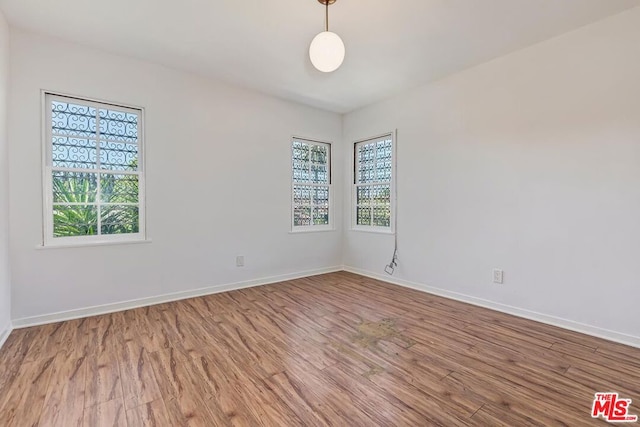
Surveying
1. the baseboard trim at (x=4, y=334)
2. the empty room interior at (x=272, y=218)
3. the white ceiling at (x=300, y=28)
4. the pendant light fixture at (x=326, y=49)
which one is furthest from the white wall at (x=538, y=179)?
the baseboard trim at (x=4, y=334)

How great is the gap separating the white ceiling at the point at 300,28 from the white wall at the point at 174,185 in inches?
10.2

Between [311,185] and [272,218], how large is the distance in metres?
0.90

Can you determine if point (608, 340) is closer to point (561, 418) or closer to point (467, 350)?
point (467, 350)

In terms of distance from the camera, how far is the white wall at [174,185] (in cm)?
269

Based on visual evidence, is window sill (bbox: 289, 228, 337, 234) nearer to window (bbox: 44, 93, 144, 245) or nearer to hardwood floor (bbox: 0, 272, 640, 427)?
hardwood floor (bbox: 0, 272, 640, 427)

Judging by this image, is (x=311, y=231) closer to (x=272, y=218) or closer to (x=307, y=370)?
(x=272, y=218)

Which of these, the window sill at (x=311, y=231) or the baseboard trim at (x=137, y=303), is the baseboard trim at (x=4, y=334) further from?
the window sill at (x=311, y=231)

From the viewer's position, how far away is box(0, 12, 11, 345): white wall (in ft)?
7.82

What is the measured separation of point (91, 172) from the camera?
301cm

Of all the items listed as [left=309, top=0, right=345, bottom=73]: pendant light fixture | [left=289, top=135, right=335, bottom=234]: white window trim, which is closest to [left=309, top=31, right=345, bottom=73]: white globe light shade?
[left=309, top=0, right=345, bottom=73]: pendant light fixture

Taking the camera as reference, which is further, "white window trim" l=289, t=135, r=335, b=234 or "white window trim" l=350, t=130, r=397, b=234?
"white window trim" l=289, t=135, r=335, b=234

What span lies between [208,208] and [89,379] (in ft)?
6.96

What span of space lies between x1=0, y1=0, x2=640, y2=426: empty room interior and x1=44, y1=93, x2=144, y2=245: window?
19 millimetres

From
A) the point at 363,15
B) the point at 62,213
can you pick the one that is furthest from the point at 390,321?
the point at 62,213
